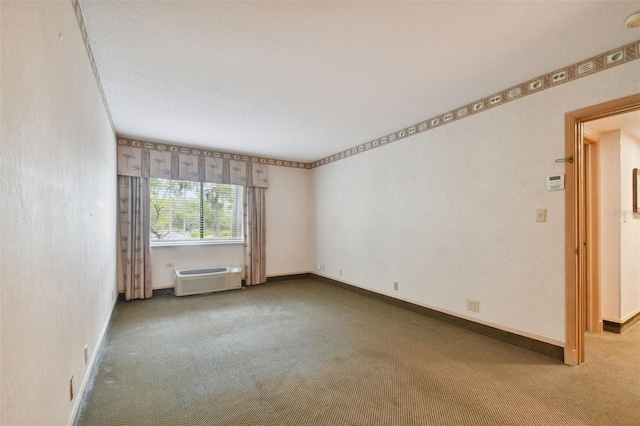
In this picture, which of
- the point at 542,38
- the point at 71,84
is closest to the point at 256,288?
the point at 71,84

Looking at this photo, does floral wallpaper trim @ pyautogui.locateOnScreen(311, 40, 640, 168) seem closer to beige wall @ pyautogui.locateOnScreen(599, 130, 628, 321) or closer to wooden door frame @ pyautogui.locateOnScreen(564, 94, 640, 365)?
wooden door frame @ pyautogui.locateOnScreen(564, 94, 640, 365)

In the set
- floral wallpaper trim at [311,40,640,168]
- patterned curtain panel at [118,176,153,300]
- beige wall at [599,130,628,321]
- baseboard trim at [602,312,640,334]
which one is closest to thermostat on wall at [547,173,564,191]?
floral wallpaper trim at [311,40,640,168]

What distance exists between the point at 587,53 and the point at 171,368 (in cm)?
414

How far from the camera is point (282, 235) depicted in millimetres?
5895

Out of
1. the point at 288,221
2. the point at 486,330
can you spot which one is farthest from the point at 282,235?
the point at 486,330

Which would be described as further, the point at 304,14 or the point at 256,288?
the point at 256,288

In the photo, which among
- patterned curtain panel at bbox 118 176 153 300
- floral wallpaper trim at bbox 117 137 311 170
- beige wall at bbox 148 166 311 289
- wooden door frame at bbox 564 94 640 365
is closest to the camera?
wooden door frame at bbox 564 94 640 365

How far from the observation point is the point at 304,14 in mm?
1832

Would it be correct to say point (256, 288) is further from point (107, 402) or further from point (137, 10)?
point (137, 10)

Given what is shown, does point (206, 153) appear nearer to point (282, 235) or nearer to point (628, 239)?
point (282, 235)

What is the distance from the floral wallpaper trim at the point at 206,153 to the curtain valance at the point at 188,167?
4cm

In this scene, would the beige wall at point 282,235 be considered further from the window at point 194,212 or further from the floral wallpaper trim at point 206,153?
the window at point 194,212

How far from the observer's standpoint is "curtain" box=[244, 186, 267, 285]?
17.8 ft

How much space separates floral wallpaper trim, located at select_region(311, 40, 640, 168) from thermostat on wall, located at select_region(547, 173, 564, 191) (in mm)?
800
